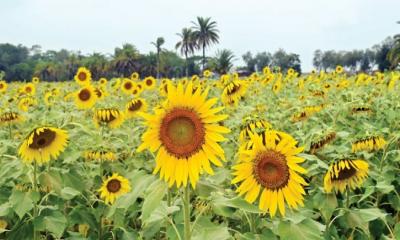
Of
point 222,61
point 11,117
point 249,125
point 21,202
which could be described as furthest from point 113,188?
point 222,61

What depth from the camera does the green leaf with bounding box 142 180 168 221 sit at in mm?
1529

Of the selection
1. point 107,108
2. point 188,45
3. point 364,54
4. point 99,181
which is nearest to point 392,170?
point 99,181

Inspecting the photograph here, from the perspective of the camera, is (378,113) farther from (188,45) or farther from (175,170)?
(188,45)

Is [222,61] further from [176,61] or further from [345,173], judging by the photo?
[176,61]

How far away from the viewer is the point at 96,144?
3.25 m

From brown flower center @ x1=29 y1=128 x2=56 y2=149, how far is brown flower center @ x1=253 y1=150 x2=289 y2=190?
1244 mm

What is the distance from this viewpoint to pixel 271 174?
6.01 ft

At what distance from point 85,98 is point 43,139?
4125mm

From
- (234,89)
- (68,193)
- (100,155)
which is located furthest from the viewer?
(234,89)

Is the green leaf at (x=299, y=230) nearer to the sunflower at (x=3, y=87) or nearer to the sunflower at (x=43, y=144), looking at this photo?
the sunflower at (x=43, y=144)

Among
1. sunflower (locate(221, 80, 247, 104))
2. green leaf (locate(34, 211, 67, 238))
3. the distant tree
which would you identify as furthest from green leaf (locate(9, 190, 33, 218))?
the distant tree

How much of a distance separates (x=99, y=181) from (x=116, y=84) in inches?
262

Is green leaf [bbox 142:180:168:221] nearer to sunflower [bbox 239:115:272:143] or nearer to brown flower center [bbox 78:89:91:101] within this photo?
sunflower [bbox 239:115:272:143]

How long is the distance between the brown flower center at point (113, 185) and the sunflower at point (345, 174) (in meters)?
1.32
